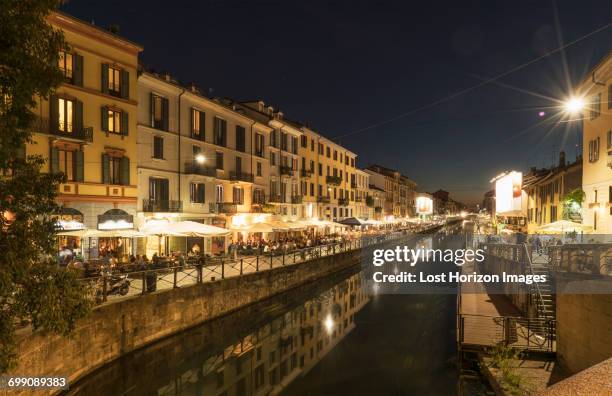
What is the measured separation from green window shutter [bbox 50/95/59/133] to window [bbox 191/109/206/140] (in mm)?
10067

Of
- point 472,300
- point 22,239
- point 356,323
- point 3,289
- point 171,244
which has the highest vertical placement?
point 22,239

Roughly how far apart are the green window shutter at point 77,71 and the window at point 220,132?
462 inches

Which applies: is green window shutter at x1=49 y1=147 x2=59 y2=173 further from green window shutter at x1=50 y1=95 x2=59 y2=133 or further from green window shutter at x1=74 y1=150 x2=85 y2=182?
green window shutter at x1=74 y1=150 x2=85 y2=182

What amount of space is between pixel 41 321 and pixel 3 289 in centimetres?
83

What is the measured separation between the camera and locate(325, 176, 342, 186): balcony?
5638cm

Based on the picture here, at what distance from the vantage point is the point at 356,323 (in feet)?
75.9

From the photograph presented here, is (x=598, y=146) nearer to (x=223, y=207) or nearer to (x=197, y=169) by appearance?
(x=223, y=207)

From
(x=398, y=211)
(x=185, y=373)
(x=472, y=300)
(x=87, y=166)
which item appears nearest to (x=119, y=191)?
(x=87, y=166)

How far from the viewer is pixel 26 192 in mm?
6645

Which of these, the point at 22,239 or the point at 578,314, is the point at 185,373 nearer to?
the point at 22,239

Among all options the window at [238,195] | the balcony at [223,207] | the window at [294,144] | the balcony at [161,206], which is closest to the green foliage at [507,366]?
the balcony at [161,206]

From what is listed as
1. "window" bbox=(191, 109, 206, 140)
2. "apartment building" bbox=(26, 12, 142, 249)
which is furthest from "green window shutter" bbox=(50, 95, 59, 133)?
"window" bbox=(191, 109, 206, 140)

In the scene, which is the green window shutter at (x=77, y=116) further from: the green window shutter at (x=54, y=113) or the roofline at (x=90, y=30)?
the roofline at (x=90, y=30)

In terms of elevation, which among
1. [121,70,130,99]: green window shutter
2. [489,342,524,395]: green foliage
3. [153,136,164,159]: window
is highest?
[121,70,130,99]: green window shutter
